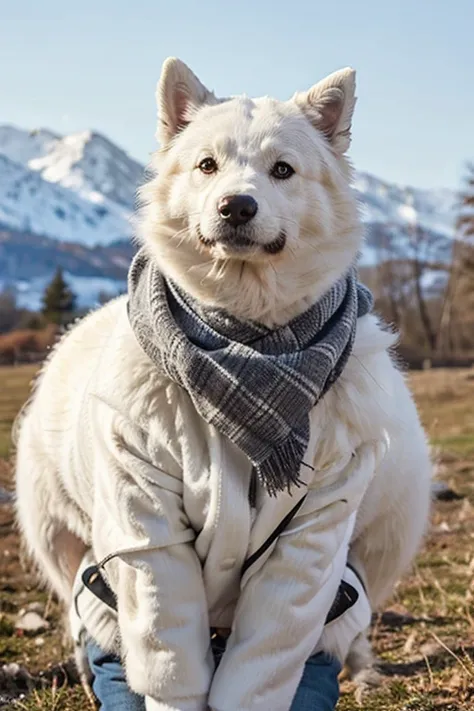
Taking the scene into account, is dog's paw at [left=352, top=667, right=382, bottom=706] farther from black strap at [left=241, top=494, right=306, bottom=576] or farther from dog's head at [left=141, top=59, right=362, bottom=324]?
dog's head at [left=141, top=59, right=362, bottom=324]

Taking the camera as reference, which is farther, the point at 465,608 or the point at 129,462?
the point at 465,608

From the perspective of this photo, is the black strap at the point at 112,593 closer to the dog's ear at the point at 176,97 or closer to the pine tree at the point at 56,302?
the dog's ear at the point at 176,97

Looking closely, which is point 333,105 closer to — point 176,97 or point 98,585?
point 176,97

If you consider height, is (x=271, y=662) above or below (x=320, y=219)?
below

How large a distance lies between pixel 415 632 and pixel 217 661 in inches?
60.9

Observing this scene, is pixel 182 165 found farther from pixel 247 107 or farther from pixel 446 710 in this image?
pixel 446 710

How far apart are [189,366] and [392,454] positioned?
119 cm

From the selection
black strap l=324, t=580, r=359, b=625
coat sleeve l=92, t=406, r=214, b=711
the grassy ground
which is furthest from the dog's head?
the grassy ground

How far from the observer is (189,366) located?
296 cm

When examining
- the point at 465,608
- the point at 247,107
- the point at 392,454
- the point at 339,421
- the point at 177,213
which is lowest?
the point at 465,608

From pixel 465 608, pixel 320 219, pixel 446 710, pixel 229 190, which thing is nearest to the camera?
pixel 229 190

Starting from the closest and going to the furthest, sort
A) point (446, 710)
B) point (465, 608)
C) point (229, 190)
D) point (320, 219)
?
point (229, 190) < point (320, 219) < point (446, 710) < point (465, 608)

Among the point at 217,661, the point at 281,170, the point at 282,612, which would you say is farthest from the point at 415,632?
the point at 281,170

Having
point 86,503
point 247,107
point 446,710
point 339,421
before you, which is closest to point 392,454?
point 339,421
